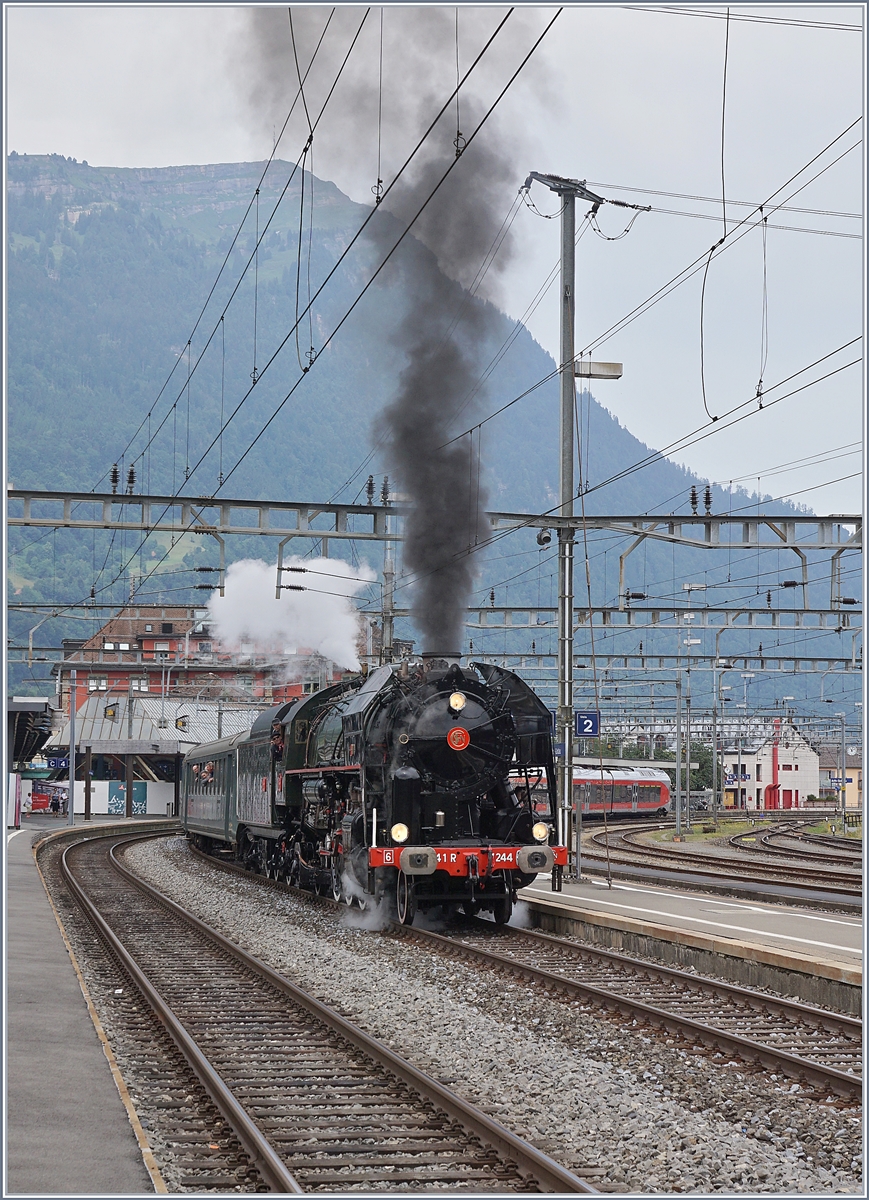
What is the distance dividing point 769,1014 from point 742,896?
10094 millimetres

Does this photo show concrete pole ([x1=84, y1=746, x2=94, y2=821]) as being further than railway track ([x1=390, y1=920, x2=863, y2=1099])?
Yes

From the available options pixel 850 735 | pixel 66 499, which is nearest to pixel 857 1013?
pixel 66 499

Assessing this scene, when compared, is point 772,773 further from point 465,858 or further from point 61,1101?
point 61,1101

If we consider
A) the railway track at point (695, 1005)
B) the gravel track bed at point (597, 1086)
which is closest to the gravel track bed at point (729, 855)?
the railway track at point (695, 1005)

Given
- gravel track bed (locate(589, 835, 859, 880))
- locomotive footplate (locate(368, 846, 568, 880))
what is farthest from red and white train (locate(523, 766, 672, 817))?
locomotive footplate (locate(368, 846, 568, 880))

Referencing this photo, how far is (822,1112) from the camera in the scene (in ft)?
24.7

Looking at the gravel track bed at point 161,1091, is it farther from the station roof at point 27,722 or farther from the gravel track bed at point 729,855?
the gravel track bed at point 729,855

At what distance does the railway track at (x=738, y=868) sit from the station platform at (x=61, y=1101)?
31.6ft

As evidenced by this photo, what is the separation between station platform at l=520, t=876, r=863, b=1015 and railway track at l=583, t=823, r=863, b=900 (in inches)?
66.0

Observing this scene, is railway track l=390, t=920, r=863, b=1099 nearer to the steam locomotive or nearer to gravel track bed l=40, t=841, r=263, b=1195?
the steam locomotive

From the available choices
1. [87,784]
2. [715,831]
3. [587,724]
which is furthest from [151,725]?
[587,724]

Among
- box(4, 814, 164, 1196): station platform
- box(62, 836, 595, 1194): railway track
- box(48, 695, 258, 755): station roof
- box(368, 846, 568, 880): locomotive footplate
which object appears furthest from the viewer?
box(48, 695, 258, 755): station roof

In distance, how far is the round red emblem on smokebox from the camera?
15648 millimetres

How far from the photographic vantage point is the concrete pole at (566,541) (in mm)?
18922
